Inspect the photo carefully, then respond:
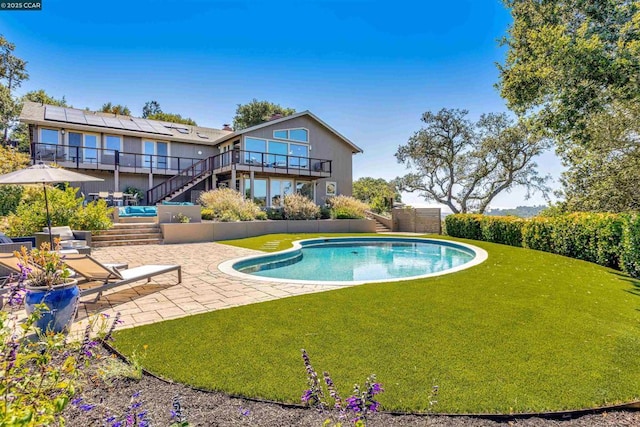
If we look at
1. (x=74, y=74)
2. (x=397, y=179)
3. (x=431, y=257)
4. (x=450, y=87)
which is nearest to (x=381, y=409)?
(x=431, y=257)

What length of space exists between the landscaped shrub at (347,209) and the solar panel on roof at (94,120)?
14.3 m

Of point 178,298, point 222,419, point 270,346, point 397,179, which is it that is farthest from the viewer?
point 397,179

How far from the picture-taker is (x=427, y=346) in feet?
11.4

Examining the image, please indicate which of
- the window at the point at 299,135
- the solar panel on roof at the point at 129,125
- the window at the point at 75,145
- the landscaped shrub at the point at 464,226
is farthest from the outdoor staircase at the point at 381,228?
the window at the point at 75,145

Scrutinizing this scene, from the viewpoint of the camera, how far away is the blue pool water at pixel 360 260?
8.52 meters

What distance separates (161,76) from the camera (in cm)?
2062

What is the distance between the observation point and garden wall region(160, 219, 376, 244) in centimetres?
1253

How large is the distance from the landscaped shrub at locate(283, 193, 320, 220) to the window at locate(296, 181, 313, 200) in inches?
170

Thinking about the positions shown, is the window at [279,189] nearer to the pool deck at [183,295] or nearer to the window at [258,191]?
the window at [258,191]

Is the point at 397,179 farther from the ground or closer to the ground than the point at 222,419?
farther from the ground

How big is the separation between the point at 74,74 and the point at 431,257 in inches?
976

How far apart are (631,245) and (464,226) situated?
27.6 feet

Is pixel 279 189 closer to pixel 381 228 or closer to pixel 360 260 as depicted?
pixel 381 228

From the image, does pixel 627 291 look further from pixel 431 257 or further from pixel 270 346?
pixel 270 346
